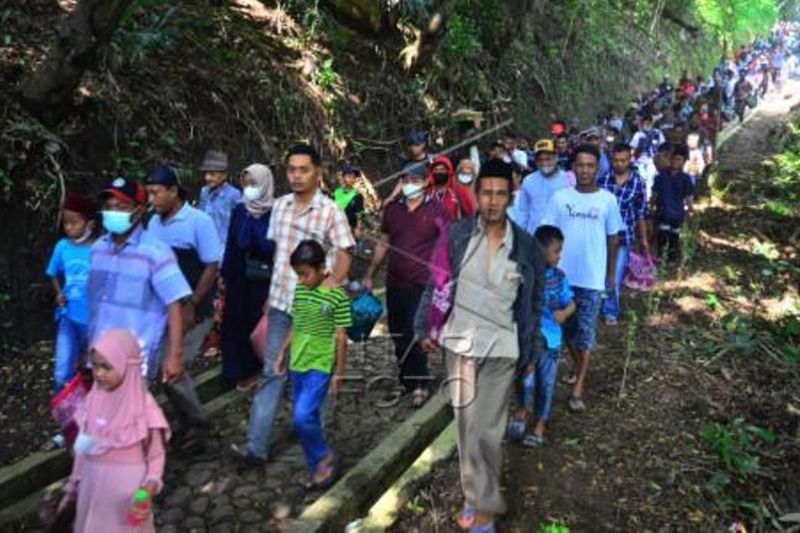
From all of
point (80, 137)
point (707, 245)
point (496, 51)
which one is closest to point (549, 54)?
point (496, 51)

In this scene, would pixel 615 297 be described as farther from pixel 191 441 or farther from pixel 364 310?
pixel 191 441

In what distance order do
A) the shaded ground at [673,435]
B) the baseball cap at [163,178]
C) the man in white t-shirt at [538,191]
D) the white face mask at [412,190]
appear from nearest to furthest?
the shaded ground at [673,435], the baseball cap at [163,178], the white face mask at [412,190], the man in white t-shirt at [538,191]

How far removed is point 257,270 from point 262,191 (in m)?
0.57

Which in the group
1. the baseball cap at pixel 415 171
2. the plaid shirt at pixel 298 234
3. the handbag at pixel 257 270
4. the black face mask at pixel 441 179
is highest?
the baseball cap at pixel 415 171

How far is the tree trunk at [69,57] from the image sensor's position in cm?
539

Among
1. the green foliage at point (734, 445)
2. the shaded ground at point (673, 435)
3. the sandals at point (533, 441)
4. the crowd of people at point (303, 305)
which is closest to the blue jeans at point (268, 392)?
the crowd of people at point (303, 305)

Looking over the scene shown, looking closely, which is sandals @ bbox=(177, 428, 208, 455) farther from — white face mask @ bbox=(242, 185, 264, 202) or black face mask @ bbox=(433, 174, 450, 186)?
black face mask @ bbox=(433, 174, 450, 186)

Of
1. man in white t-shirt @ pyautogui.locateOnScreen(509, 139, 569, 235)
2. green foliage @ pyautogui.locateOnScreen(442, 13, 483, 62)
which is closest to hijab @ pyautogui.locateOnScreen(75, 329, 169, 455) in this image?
man in white t-shirt @ pyautogui.locateOnScreen(509, 139, 569, 235)

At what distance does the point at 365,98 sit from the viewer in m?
10.5

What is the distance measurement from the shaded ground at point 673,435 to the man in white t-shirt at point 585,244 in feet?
1.97

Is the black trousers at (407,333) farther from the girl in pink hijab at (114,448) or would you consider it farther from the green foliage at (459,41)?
the green foliage at (459,41)

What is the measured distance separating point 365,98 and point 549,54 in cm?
922

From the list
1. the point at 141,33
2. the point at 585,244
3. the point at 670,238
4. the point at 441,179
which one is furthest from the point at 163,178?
the point at 670,238

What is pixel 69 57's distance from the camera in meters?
5.65
